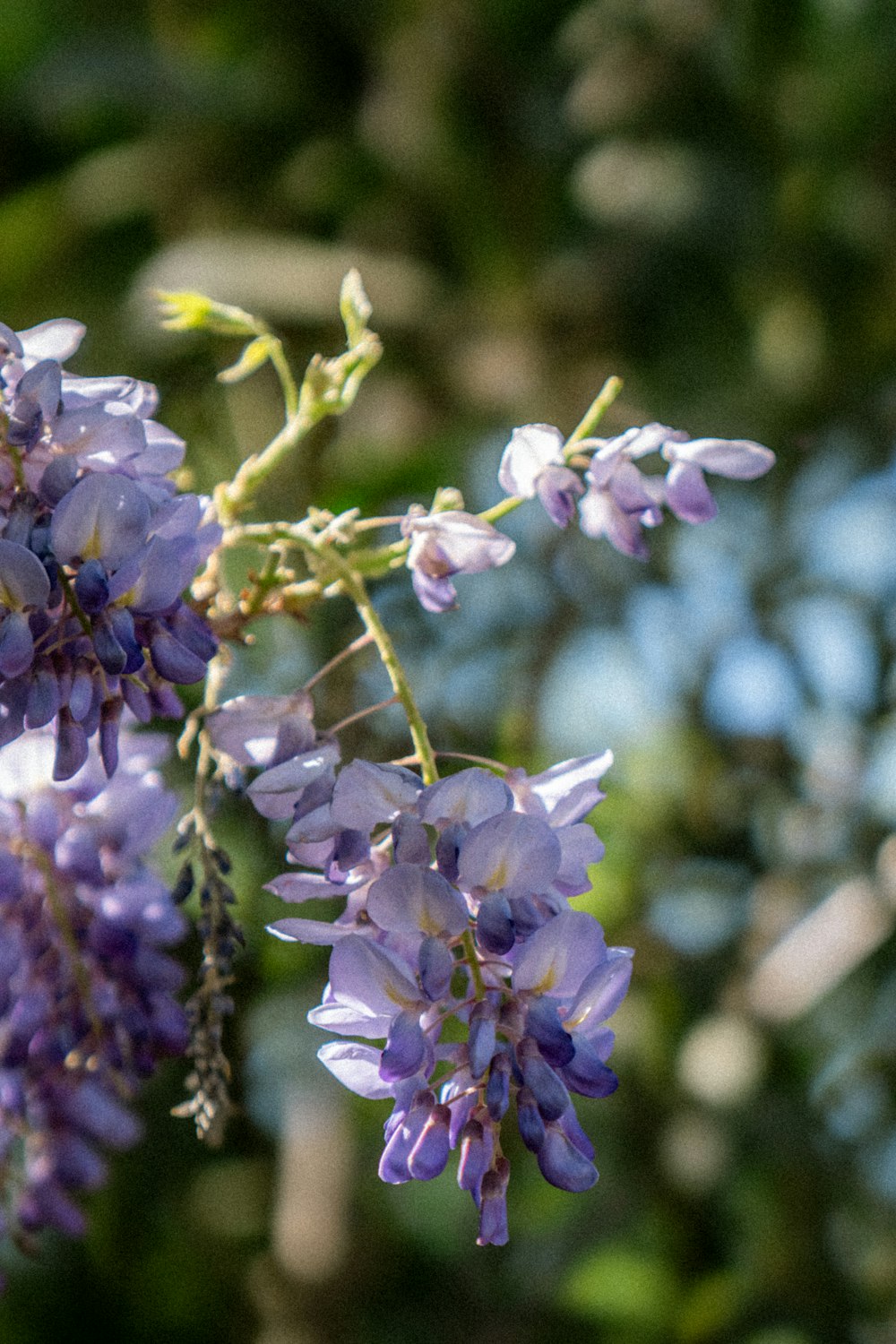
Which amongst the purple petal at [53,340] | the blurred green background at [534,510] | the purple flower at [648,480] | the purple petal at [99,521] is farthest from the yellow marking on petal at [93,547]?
the blurred green background at [534,510]

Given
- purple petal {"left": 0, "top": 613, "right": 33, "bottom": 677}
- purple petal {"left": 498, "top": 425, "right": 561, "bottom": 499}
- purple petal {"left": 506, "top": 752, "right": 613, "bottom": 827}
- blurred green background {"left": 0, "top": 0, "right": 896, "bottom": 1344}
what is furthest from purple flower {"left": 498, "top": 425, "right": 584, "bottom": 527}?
blurred green background {"left": 0, "top": 0, "right": 896, "bottom": 1344}

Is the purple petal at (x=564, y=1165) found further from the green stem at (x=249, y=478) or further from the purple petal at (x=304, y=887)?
the green stem at (x=249, y=478)

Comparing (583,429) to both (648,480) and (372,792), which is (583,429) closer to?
(648,480)

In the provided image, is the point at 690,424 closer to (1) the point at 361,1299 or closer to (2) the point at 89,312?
(2) the point at 89,312

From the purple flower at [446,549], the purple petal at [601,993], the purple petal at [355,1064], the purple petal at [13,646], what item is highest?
the purple petal at [13,646]

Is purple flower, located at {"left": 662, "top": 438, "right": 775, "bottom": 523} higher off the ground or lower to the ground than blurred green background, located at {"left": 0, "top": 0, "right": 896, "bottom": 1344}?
higher

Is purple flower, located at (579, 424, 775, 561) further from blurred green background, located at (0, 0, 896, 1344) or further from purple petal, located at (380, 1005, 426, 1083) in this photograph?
blurred green background, located at (0, 0, 896, 1344)
